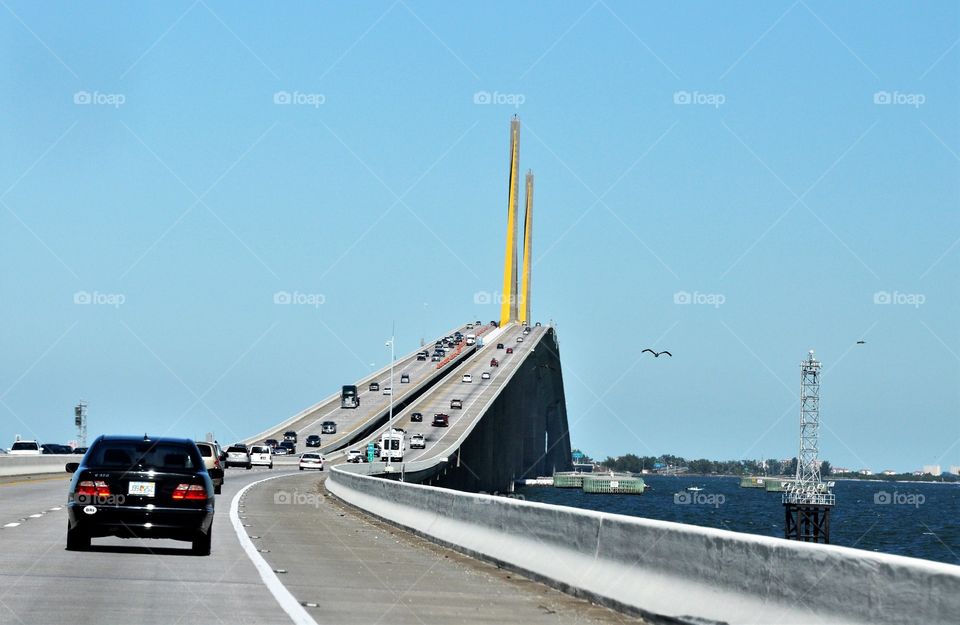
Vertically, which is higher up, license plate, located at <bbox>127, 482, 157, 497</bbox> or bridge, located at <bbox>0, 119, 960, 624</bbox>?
license plate, located at <bbox>127, 482, 157, 497</bbox>

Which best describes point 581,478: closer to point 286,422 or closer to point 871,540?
point 286,422

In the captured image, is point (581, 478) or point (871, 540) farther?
point (581, 478)

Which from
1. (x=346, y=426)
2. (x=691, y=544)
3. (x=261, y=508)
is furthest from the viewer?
(x=346, y=426)

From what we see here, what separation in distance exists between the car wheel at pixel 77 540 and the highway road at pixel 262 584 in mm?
190

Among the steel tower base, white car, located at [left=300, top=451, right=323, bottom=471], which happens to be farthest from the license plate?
the steel tower base

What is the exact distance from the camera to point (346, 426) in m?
121

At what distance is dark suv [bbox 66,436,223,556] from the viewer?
693 inches

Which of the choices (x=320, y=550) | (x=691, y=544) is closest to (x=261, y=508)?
(x=320, y=550)

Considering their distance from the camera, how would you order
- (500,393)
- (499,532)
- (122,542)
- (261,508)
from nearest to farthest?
1. (499,532)
2. (122,542)
3. (261,508)
4. (500,393)

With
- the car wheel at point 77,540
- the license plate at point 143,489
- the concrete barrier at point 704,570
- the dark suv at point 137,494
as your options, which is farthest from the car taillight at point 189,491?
the concrete barrier at point 704,570

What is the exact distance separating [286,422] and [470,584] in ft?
366
